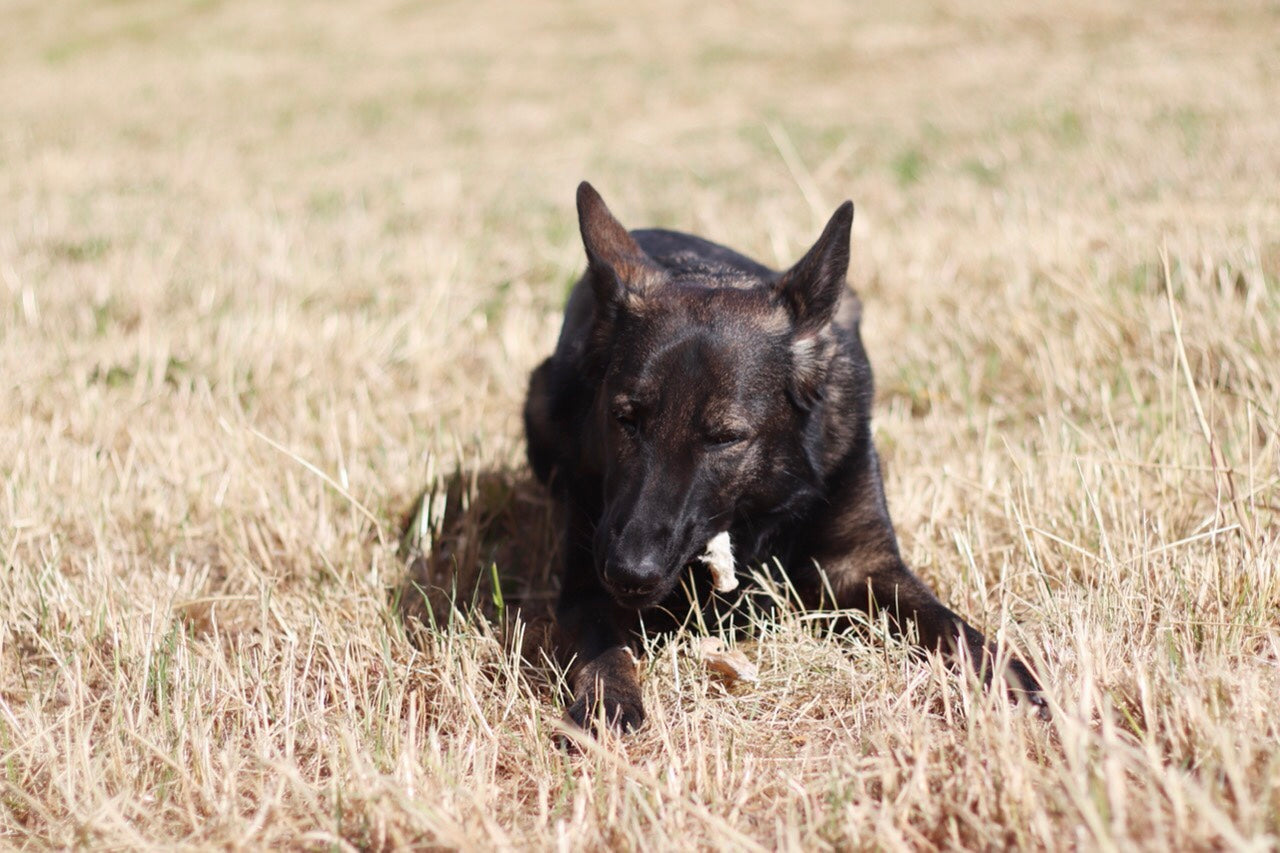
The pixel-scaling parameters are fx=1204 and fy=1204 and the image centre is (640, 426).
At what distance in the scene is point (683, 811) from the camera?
2.12 m

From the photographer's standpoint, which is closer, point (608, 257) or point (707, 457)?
point (707, 457)

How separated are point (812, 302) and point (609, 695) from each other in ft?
3.75

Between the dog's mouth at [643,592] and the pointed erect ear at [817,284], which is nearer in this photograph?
the dog's mouth at [643,592]

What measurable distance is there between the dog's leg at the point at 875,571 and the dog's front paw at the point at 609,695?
0.64 meters

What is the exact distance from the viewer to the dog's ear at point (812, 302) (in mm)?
3025

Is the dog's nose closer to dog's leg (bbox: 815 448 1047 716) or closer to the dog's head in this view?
the dog's head

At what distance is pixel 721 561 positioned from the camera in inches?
118

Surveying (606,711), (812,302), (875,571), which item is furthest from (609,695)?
(812,302)

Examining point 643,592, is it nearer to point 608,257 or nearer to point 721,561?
point 721,561

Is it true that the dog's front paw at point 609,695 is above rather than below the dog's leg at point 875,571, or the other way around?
below

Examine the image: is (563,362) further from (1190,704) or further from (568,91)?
(568,91)

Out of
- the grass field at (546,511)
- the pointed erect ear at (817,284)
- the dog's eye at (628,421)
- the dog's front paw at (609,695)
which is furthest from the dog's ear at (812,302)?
the dog's front paw at (609,695)

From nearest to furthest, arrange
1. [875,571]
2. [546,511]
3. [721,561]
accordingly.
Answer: [721,561], [875,571], [546,511]

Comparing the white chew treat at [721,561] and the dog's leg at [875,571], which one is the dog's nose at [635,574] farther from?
the dog's leg at [875,571]
